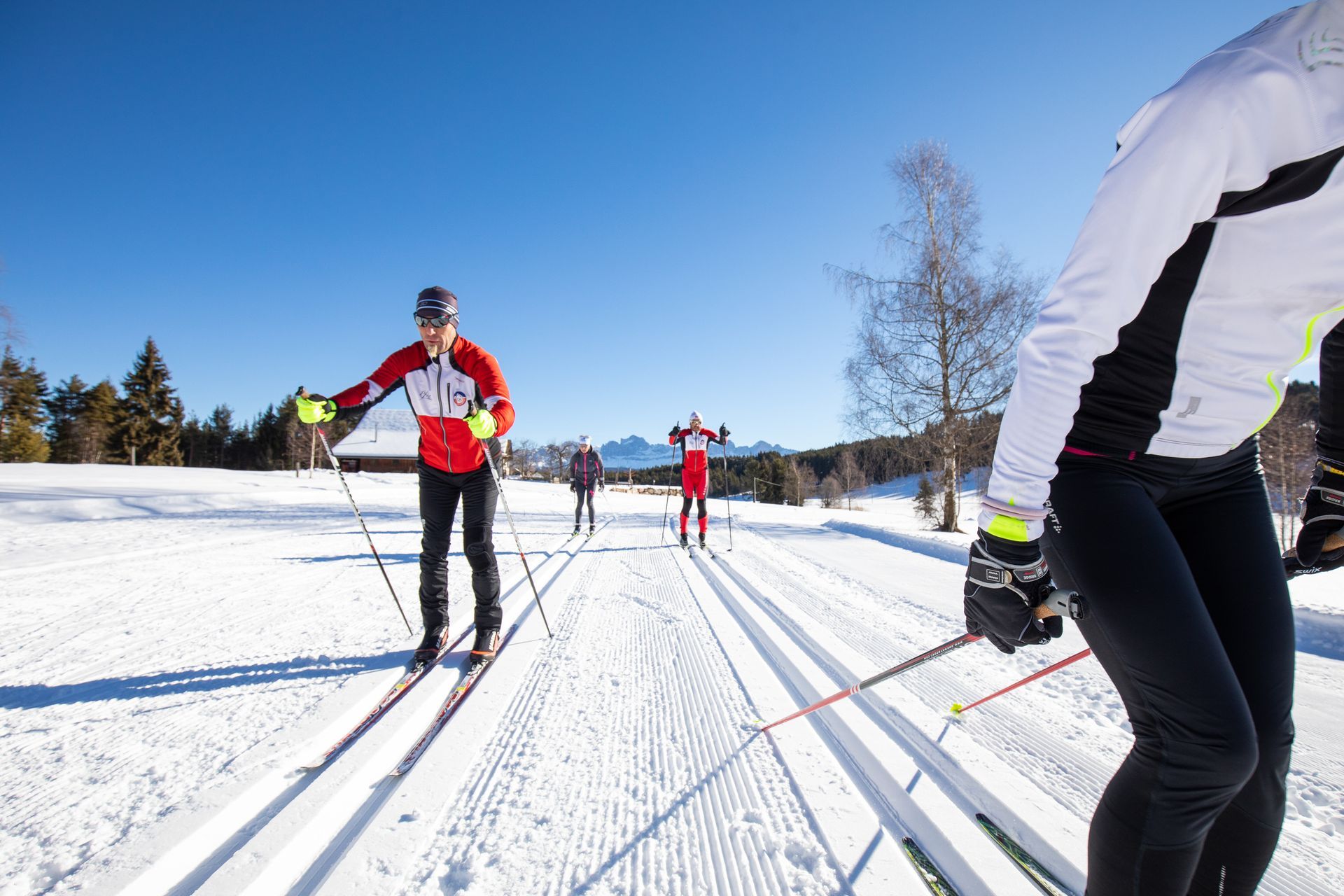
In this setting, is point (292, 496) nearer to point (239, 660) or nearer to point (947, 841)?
point (239, 660)

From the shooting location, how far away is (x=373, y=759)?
1.85 m

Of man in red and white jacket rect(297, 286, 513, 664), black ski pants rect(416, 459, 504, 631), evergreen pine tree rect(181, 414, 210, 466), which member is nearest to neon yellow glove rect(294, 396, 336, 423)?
man in red and white jacket rect(297, 286, 513, 664)

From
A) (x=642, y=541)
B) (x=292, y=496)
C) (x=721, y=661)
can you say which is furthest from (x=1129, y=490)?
(x=292, y=496)

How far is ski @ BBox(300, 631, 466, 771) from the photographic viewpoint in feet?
6.07

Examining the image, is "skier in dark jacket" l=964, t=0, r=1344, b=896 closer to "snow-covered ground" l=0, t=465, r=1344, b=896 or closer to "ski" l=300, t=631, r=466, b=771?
"snow-covered ground" l=0, t=465, r=1344, b=896

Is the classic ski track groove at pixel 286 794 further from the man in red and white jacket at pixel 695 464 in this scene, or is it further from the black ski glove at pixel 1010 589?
the man in red and white jacket at pixel 695 464

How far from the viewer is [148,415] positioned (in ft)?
126

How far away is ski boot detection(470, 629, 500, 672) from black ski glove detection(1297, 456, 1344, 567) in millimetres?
3157

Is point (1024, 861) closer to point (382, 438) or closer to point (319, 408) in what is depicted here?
point (319, 408)

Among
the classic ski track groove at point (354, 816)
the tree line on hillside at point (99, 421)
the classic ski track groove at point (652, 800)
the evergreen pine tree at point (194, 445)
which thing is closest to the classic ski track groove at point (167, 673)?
the classic ski track groove at point (354, 816)

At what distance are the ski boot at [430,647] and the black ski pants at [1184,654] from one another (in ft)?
9.10

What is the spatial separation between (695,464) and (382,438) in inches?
1855

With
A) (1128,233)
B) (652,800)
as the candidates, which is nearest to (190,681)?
(652,800)

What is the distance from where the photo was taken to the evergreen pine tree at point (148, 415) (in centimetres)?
3769
